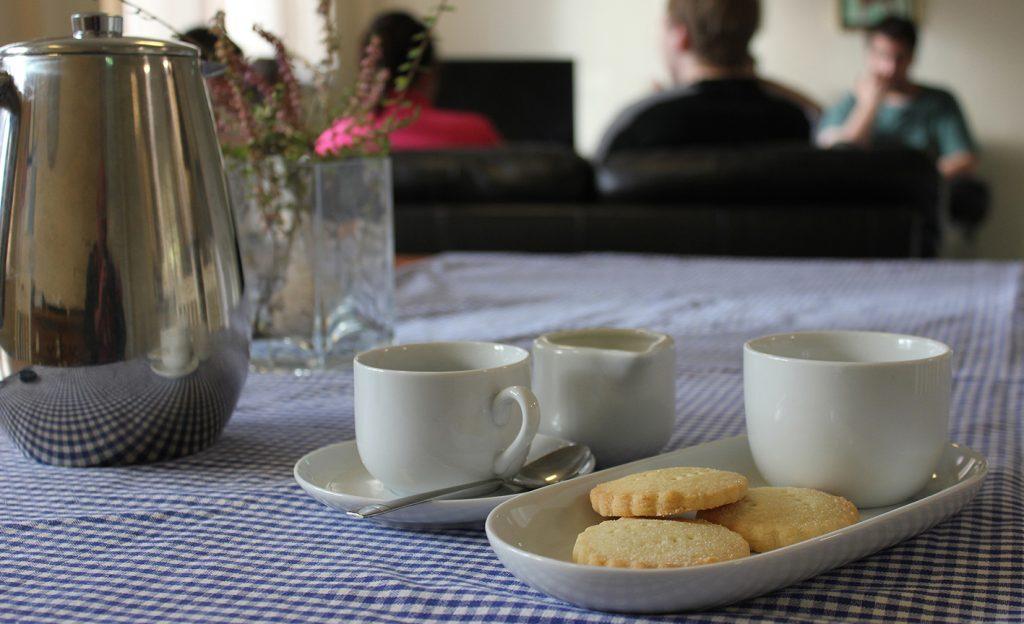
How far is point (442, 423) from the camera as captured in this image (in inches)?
20.1

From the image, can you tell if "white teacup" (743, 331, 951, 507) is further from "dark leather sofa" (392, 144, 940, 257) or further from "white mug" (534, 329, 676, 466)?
"dark leather sofa" (392, 144, 940, 257)

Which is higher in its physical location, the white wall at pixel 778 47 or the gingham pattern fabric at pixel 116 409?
the white wall at pixel 778 47

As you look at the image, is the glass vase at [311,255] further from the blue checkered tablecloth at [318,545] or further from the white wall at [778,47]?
the white wall at [778,47]

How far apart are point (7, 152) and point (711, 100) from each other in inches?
97.8

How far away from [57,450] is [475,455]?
0.26m

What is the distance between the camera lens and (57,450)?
62 cm

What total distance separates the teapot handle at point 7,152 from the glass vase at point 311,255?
27 cm

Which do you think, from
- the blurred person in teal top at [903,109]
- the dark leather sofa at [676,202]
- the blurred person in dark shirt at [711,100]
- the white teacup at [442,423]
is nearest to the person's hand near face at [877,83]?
the blurred person in teal top at [903,109]

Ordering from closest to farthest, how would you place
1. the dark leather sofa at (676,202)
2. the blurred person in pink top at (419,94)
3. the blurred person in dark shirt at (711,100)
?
the dark leather sofa at (676,202) → the blurred person in pink top at (419,94) → the blurred person in dark shirt at (711,100)

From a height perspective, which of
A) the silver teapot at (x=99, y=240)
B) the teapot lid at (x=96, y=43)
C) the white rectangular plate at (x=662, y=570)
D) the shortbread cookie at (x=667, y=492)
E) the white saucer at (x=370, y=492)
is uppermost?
the teapot lid at (x=96, y=43)

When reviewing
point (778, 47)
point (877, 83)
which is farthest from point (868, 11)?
point (877, 83)

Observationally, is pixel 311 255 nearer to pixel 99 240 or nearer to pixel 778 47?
pixel 99 240

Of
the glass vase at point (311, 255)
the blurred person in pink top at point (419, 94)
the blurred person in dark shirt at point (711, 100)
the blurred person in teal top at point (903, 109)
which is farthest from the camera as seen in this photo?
the blurred person in teal top at point (903, 109)

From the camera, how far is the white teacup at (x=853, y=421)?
0.49m
